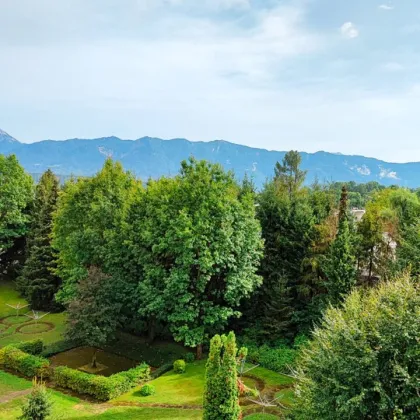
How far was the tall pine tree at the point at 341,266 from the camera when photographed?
25516 mm

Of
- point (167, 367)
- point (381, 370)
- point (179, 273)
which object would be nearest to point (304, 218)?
point (179, 273)

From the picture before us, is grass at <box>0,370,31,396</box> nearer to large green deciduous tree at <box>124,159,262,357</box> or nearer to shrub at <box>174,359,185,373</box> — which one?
large green deciduous tree at <box>124,159,262,357</box>

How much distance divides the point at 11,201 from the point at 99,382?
84.6ft

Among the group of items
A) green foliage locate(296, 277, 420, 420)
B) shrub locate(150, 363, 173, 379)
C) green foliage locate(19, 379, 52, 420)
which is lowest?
shrub locate(150, 363, 173, 379)

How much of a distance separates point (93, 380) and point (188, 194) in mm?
11282

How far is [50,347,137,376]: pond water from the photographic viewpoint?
25778 mm

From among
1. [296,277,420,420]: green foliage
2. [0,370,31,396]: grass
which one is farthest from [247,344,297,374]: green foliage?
[0,370,31,396]: grass

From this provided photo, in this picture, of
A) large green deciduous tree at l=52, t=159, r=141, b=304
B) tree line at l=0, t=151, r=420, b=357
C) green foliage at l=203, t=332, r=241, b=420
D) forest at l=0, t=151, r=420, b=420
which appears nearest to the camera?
green foliage at l=203, t=332, r=241, b=420

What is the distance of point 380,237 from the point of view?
91.2 ft

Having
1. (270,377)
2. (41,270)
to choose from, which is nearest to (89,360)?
(270,377)

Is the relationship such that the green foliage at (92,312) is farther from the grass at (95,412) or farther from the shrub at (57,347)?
the shrub at (57,347)

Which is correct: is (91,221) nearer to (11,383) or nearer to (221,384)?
(11,383)

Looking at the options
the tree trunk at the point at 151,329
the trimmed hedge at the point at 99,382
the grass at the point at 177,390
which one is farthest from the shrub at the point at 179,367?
the tree trunk at the point at 151,329

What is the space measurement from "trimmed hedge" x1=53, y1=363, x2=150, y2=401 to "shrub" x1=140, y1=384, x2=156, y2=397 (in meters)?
1.00
